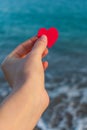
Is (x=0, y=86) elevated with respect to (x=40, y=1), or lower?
elevated

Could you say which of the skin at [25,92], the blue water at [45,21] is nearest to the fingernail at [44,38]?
the skin at [25,92]

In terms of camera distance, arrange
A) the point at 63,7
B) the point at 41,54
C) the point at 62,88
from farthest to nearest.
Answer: the point at 63,7, the point at 62,88, the point at 41,54

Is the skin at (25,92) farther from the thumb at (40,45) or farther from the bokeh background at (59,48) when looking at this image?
the bokeh background at (59,48)

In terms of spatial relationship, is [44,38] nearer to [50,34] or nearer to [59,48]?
[50,34]

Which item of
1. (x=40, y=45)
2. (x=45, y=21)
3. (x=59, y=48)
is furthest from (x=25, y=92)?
(x=45, y=21)

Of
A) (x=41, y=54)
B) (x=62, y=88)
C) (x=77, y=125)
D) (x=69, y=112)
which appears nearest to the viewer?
(x=41, y=54)

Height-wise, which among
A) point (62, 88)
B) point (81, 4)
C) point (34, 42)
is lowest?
point (81, 4)

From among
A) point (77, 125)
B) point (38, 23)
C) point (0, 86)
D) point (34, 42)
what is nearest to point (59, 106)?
point (77, 125)

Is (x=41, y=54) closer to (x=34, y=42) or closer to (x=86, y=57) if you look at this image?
(x=34, y=42)
